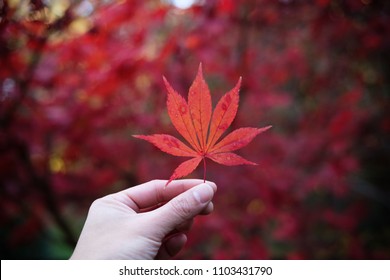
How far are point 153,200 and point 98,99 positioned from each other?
1.78 m

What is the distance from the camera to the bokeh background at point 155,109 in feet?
7.99

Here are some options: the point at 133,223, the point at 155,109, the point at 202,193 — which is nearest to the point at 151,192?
the point at 133,223

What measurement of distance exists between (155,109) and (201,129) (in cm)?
206

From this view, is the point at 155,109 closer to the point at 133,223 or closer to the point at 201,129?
the point at 133,223

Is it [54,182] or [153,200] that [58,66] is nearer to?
[54,182]

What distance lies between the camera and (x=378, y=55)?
3.79m

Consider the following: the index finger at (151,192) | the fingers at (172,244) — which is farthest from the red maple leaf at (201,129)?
the fingers at (172,244)

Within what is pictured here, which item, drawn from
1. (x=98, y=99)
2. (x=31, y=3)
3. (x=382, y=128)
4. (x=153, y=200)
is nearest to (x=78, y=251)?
(x=153, y=200)

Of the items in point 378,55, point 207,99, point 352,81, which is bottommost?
point 352,81

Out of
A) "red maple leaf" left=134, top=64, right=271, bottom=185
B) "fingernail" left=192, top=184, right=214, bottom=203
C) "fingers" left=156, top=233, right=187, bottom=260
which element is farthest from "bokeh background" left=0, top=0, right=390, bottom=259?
"fingernail" left=192, top=184, right=214, bottom=203

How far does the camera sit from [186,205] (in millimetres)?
1132

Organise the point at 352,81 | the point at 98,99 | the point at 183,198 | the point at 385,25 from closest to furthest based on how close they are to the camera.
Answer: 1. the point at 183,198
2. the point at 385,25
3. the point at 98,99
4. the point at 352,81

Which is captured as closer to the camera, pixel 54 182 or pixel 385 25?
pixel 385 25

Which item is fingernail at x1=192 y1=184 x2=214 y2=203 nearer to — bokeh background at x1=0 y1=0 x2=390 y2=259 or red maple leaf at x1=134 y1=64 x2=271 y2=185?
red maple leaf at x1=134 y1=64 x2=271 y2=185
